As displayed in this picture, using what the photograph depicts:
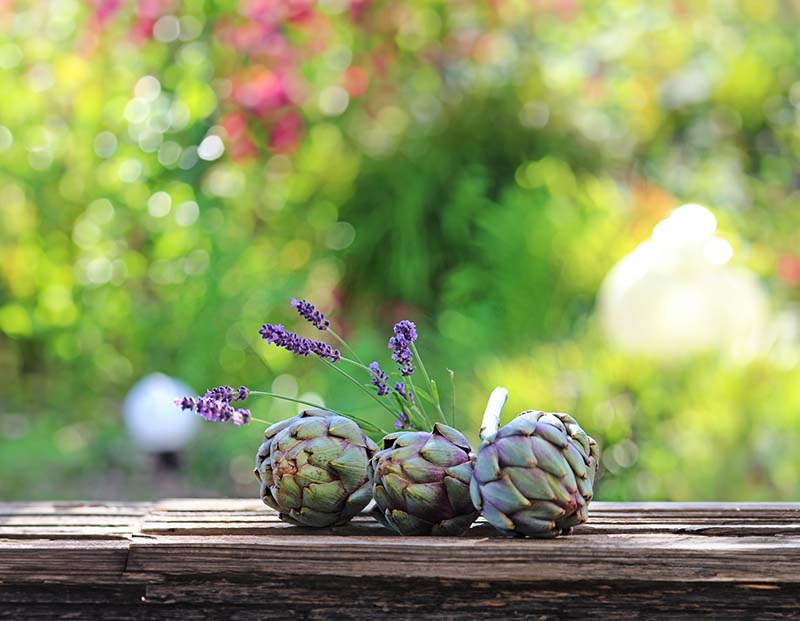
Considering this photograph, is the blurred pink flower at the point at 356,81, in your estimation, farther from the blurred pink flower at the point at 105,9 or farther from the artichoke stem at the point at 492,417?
the artichoke stem at the point at 492,417

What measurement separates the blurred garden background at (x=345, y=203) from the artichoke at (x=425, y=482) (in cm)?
112

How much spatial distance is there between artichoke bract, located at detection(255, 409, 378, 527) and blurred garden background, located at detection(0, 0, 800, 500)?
3.61 ft

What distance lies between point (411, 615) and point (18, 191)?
6.51ft

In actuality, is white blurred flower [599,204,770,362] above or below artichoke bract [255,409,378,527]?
below

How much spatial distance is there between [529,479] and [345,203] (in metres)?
1.85

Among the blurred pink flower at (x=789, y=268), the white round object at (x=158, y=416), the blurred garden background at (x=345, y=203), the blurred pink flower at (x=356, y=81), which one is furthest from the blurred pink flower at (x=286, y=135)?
the blurred pink flower at (x=789, y=268)

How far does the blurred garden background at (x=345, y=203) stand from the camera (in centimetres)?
196

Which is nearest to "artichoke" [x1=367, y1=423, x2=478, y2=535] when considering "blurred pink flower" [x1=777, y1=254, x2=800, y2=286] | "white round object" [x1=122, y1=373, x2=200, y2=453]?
"white round object" [x1=122, y1=373, x2=200, y2=453]

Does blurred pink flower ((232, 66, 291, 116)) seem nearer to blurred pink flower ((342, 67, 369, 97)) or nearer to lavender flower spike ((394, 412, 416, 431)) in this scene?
blurred pink flower ((342, 67, 369, 97))

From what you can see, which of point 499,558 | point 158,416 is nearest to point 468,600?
point 499,558

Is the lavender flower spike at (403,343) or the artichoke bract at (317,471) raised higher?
the lavender flower spike at (403,343)

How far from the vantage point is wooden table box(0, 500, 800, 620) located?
1.68ft

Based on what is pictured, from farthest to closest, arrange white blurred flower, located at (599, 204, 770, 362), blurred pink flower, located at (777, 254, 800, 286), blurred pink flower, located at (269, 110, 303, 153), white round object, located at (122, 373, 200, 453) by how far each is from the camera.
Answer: blurred pink flower, located at (269, 110, 303, 153) → blurred pink flower, located at (777, 254, 800, 286) → white round object, located at (122, 373, 200, 453) → white blurred flower, located at (599, 204, 770, 362)

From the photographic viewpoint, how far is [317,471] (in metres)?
0.56
